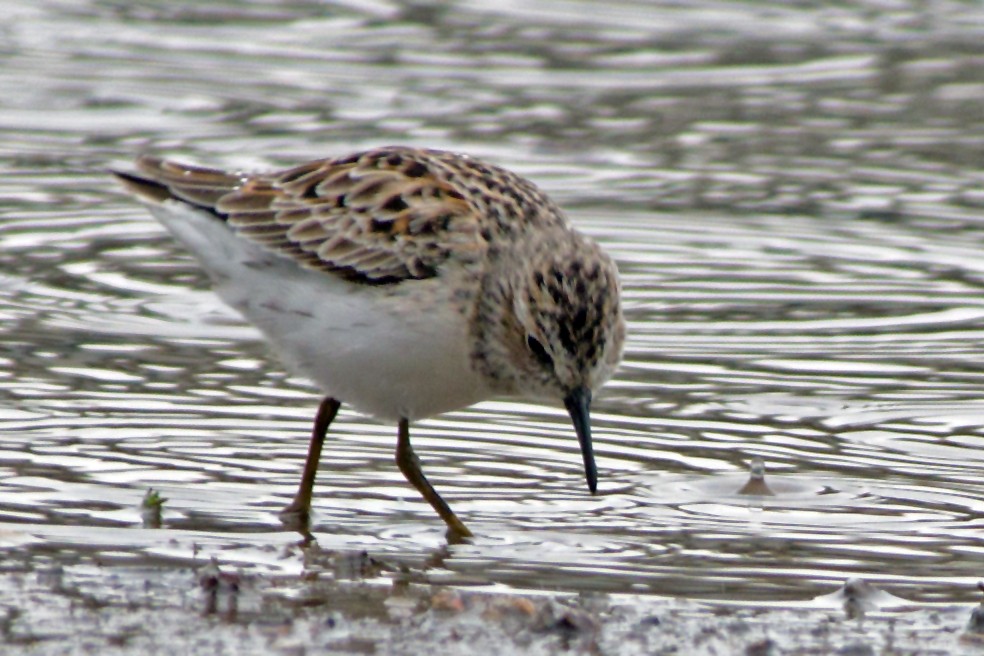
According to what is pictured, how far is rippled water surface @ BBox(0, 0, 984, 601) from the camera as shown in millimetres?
7258

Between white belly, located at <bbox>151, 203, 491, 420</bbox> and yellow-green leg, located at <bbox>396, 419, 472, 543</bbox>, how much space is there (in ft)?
0.55

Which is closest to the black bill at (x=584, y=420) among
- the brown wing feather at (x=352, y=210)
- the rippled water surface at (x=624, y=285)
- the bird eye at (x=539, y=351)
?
the bird eye at (x=539, y=351)

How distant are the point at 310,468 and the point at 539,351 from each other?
3.75 ft

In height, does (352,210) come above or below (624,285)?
above

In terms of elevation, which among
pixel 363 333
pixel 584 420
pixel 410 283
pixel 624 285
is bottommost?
pixel 624 285

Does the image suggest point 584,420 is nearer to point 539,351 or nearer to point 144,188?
point 539,351

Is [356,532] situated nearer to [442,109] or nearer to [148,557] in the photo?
[148,557]

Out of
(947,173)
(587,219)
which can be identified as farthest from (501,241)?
(947,173)

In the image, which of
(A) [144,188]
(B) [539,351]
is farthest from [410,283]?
(A) [144,188]

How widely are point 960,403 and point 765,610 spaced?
3.14m

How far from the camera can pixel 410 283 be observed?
7.21 metres

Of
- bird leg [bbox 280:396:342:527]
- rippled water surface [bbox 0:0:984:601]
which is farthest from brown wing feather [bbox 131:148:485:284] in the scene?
rippled water surface [bbox 0:0:984:601]

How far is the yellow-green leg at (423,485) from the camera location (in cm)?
→ 718

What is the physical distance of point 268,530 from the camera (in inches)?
282
